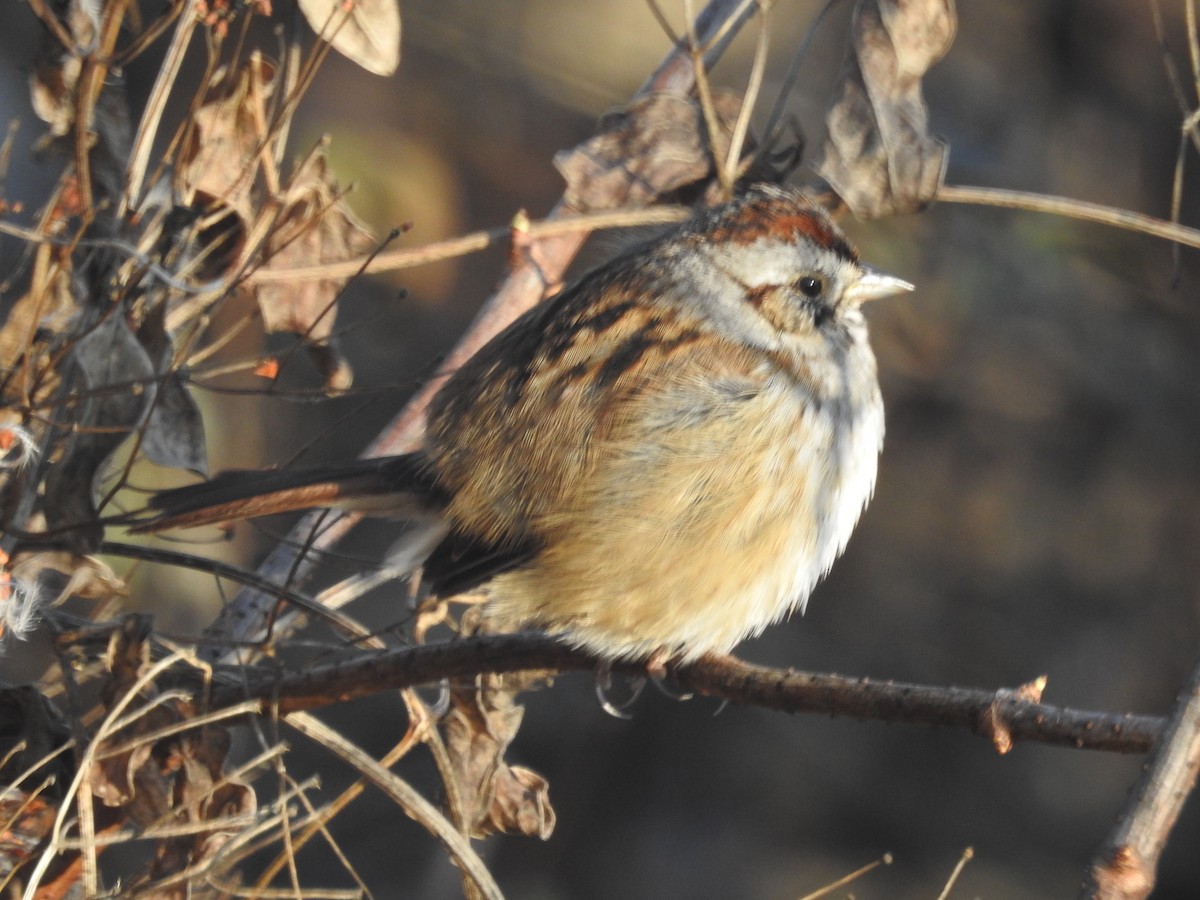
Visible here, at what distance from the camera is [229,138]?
2.73 metres

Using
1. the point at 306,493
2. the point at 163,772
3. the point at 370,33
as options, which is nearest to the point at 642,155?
the point at 370,33

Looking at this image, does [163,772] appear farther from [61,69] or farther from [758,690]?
[61,69]

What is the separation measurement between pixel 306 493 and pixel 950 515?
12.0 ft

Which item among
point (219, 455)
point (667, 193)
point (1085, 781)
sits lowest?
point (1085, 781)

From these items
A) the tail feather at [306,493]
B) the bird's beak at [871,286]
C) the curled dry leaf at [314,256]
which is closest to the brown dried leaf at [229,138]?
the curled dry leaf at [314,256]

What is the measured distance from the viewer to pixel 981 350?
5.74 meters

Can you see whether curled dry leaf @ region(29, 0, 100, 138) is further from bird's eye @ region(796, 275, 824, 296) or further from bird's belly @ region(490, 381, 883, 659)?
bird's eye @ region(796, 275, 824, 296)

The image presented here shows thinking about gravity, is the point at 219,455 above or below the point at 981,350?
below

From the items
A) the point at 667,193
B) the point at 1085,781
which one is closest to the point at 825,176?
the point at 667,193

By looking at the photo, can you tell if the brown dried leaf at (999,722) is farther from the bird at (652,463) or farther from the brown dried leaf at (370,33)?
the brown dried leaf at (370,33)

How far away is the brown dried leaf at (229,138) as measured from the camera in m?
2.69

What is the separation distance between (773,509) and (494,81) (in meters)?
4.13

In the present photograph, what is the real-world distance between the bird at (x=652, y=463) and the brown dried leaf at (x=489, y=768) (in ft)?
0.58

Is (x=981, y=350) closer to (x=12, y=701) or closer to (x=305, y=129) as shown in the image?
(x=305, y=129)
